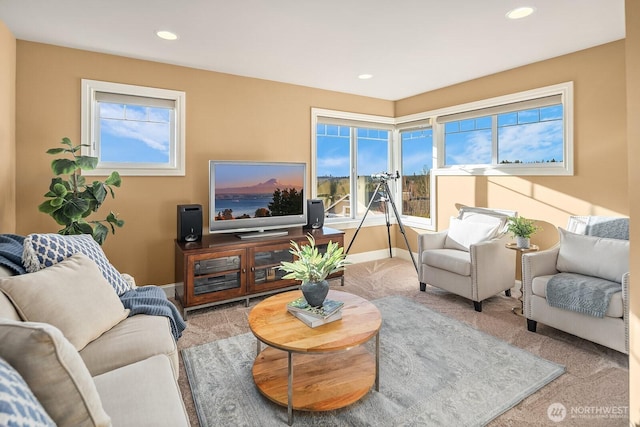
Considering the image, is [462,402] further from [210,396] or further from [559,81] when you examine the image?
[559,81]

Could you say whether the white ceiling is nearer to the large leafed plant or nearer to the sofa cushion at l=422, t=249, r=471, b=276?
the large leafed plant

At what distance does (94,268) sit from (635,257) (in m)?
2.56

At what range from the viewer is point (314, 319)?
1.97 m

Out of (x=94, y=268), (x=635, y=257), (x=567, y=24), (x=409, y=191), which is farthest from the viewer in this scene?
(x=409, y=191)

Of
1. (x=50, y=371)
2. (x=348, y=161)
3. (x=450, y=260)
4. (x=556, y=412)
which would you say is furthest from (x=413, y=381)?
(x=348, y=161)

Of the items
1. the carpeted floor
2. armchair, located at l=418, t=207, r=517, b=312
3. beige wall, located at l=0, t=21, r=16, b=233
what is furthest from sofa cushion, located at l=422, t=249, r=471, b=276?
beige wall, located at l=0, t=21, r=16, b=233

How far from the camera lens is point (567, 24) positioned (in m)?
2.70

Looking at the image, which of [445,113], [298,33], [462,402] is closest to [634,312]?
[462,402]

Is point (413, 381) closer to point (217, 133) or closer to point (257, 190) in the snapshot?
point (257, 190)

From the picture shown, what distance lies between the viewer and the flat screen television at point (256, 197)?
11.6 feet

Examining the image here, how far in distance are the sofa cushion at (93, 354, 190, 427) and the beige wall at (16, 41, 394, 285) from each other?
2341 millimetres

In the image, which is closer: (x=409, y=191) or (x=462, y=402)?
(x=462, y=402)

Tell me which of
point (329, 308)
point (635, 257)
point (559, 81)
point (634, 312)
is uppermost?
point (559, 81)

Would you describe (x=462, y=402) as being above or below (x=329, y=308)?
below
